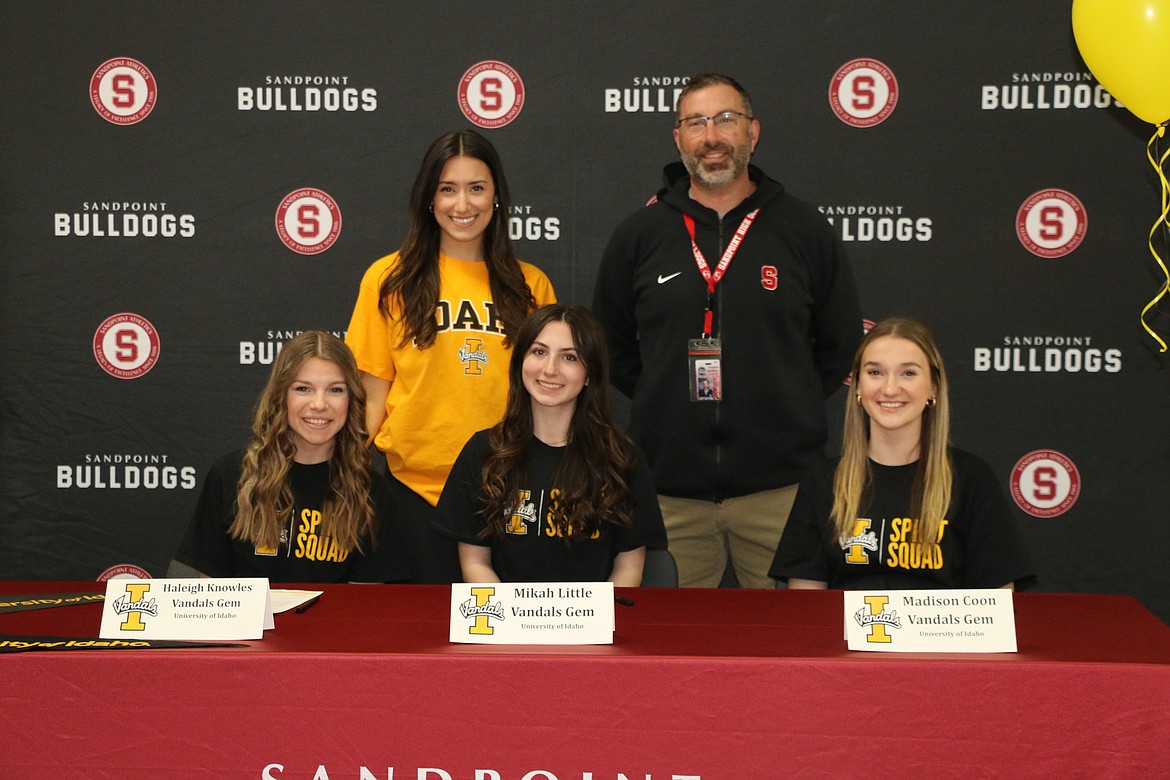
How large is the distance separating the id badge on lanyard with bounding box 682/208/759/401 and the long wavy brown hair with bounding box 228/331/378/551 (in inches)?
37.5

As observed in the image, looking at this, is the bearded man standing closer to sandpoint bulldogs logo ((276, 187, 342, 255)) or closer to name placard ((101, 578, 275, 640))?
sandpoint bulldogs logo ((276, 187, 342, 255))

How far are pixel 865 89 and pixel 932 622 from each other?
8.64 feet

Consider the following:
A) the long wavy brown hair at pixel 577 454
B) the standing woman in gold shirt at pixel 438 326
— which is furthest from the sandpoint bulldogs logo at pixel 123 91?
the long wavy brown hair at pixel 577 454

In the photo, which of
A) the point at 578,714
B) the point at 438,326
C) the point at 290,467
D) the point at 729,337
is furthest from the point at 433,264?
the point at 578,714

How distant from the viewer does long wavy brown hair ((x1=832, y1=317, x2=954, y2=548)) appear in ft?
7.55

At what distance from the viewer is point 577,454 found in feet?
8.31

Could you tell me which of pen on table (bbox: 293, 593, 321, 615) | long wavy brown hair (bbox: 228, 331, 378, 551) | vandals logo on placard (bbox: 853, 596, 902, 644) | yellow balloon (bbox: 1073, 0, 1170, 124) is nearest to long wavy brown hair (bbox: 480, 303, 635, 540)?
long wavy brown hair (bbox: 228, 331, 378, 551)

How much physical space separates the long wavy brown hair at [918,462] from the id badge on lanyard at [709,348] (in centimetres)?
60

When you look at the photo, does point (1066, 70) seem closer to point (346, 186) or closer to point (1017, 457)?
point (1017, 457)

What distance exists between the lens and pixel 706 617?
1.72 m

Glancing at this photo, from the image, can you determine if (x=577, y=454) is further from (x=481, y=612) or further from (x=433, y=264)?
(x=481, y=612)

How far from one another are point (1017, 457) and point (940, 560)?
164 cm

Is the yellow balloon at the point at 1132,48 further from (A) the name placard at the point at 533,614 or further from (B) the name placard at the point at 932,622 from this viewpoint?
(A) the name placard at the point at 533,614

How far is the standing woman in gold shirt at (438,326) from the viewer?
293 cm
